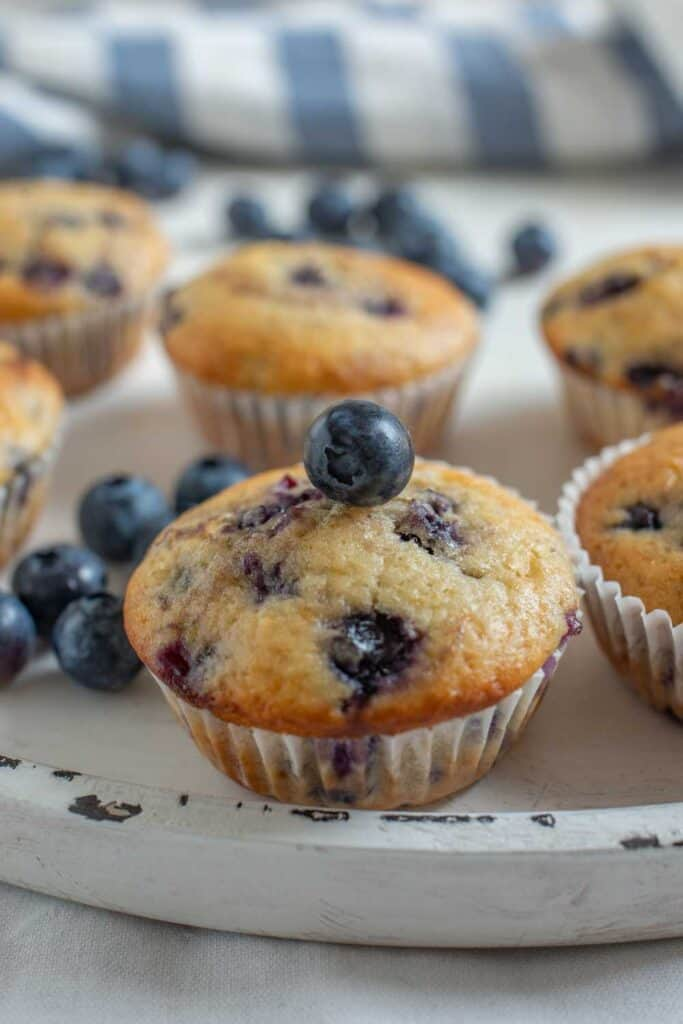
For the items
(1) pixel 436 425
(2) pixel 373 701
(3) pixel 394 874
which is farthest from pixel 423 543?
(1) pixel 436 425

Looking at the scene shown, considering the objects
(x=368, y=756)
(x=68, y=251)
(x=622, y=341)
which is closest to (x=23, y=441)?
(x=68, y=251)

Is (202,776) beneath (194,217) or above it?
beneath

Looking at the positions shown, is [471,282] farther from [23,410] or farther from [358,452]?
[358,452]

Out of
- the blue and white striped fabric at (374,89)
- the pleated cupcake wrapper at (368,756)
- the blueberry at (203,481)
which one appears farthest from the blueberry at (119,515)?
the blue and white striped fabric at (374,89)

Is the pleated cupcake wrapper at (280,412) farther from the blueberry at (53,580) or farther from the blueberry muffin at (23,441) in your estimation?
the blueberry at (53,580)

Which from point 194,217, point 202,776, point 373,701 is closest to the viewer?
point 373,701

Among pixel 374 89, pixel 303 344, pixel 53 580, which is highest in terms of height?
pixel 374 89

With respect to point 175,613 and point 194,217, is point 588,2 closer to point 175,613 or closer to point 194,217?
point 194,217
